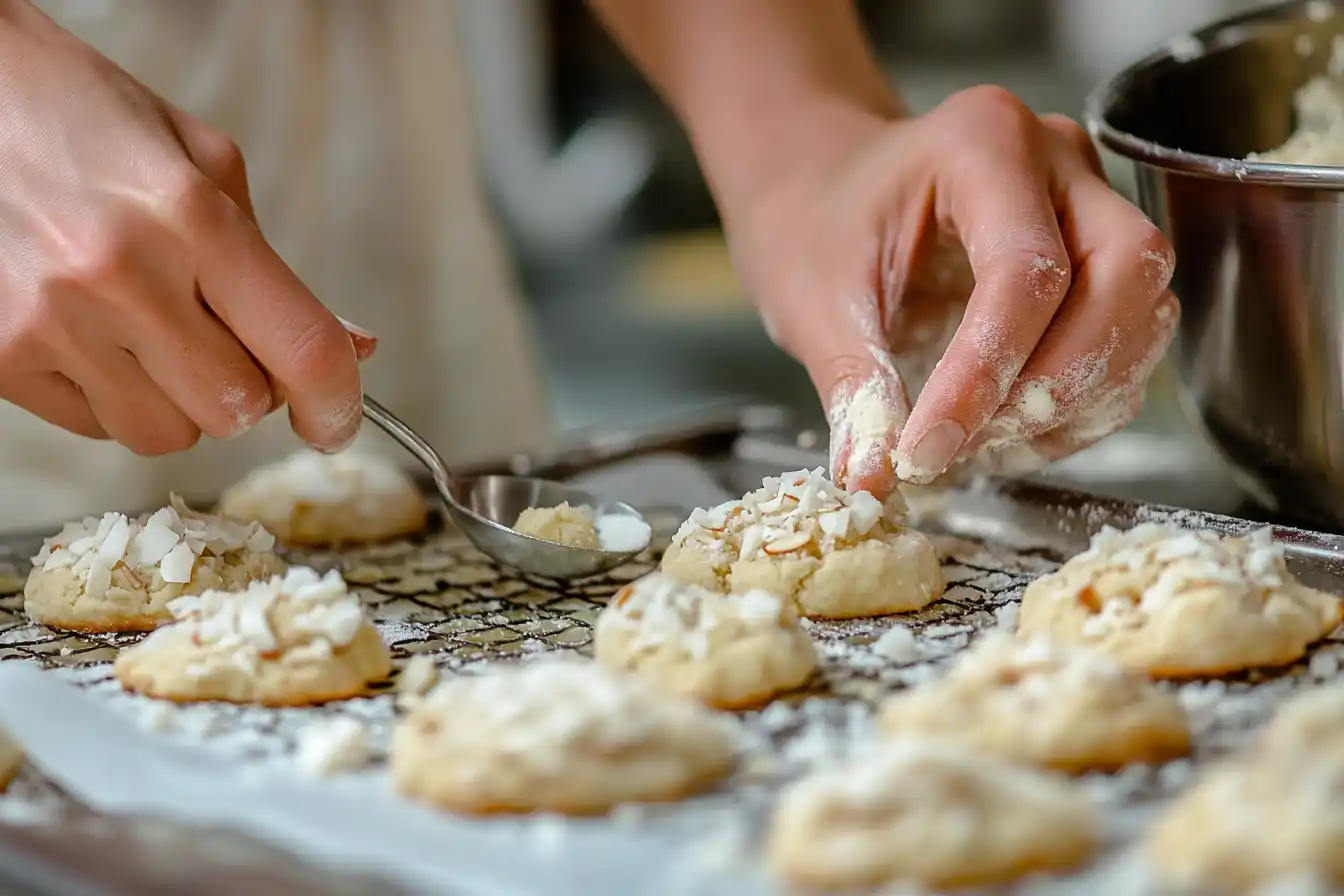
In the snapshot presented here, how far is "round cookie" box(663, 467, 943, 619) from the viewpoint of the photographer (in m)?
1.24

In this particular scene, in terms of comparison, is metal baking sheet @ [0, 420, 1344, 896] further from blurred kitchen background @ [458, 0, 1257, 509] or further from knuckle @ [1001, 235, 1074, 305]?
blurred kitchen background @ [458, 0, 1257, 509]

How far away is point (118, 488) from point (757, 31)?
93 centimetres

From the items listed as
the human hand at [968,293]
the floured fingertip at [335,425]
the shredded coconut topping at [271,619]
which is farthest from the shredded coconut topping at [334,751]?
the human hand at [968,293]

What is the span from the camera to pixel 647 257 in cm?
461

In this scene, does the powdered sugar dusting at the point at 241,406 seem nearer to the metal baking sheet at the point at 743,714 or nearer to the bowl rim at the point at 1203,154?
the metal baking sheet at the point at 743,714

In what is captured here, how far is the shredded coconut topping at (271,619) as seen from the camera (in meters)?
1.08

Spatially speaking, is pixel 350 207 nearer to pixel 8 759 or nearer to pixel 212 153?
pixel 212 153

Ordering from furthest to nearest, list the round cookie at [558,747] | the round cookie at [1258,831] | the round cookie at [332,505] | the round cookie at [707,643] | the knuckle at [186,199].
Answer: the round cookie at [332,505] → the knuckle at [186,199] → the round cookie at [707,643] → the round cookie at [558,747] → the round cookie at [1258,831]

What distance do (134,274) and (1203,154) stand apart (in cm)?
101

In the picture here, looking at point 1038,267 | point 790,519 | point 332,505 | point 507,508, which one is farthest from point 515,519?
point 1038,267

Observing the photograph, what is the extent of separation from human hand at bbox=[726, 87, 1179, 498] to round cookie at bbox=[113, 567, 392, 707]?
449mm

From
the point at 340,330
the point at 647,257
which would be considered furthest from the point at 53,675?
the point at 647,257

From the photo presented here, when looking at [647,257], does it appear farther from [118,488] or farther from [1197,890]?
[1197,890]

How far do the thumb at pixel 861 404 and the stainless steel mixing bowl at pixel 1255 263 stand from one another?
0.28 metres
